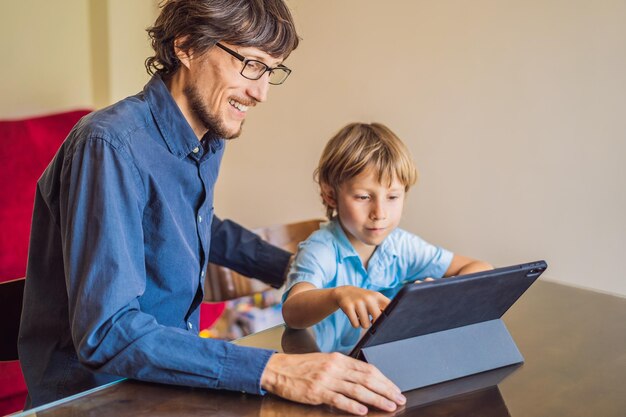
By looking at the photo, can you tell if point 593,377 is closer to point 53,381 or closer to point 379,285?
point 379,285

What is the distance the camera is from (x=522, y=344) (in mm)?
1233

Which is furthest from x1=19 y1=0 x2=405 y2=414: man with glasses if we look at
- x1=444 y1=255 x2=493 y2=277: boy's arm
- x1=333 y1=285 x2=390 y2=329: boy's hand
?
x1=444 y1=255 x2=493 y2=277: boy's arm

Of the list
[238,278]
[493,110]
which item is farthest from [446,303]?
[493,110]

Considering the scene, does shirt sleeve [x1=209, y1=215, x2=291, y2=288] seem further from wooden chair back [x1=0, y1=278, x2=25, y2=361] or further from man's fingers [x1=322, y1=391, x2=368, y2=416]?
man's fingers [x1=322, y1=391, x2=368, y2=416]

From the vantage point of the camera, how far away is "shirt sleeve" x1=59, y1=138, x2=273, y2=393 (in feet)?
3.24

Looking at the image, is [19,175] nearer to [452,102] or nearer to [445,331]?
[452,102]

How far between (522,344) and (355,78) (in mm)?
1770

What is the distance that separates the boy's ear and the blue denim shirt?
0.29m

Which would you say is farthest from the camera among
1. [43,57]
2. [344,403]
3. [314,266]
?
[43,57]

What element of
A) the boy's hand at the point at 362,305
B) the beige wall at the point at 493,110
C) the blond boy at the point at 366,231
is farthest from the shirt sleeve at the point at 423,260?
the beige wall at the point at 493,110

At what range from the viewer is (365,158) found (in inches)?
61.7

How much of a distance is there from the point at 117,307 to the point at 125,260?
0.24 ft

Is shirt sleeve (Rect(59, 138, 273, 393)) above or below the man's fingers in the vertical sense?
above

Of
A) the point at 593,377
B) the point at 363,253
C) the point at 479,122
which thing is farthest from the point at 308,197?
the point at 593,377
